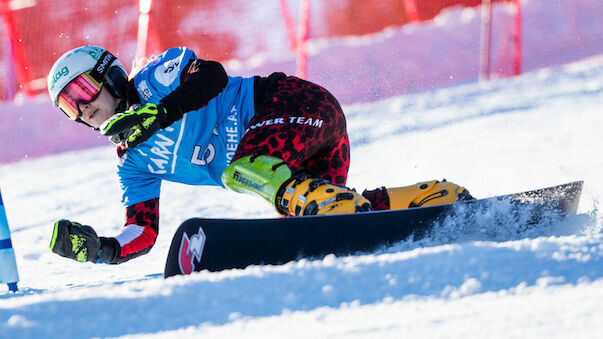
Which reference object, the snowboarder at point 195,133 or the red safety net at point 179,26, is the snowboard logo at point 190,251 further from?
the red safety net at point 179,26

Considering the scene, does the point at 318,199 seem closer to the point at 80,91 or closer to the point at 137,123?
the point at 137,123

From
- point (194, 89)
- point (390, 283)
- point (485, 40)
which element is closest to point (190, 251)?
point (194, 89)

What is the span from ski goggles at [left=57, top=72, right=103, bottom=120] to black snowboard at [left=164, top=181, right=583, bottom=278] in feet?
2.45

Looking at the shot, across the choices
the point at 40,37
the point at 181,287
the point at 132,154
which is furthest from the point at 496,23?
the point at 181,287

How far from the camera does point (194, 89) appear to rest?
2955mm

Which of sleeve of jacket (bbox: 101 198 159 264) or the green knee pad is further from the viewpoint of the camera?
sleeve of jacket (bbox: 101 198 159 264)

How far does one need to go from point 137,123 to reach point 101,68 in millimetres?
463

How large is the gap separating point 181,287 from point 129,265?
2.07 m

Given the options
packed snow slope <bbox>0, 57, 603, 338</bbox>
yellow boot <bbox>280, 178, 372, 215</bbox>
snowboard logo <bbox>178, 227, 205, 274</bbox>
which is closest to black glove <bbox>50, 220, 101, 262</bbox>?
packed snow slope <bbox>0, 57, 603, 338</bbox>

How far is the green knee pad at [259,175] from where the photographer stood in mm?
2709

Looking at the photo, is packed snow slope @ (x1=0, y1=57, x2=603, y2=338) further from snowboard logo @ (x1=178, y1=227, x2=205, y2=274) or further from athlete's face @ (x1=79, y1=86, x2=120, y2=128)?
athlete's face @ (x1=79, y1=86, x2=120, y2=128)

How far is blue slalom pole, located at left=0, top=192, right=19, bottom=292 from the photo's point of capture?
3.02 m

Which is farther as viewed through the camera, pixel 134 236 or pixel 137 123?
pixel 134 236

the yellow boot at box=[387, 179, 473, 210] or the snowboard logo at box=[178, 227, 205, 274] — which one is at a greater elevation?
the yellow boot at box=[387, 179, 473, 210]
